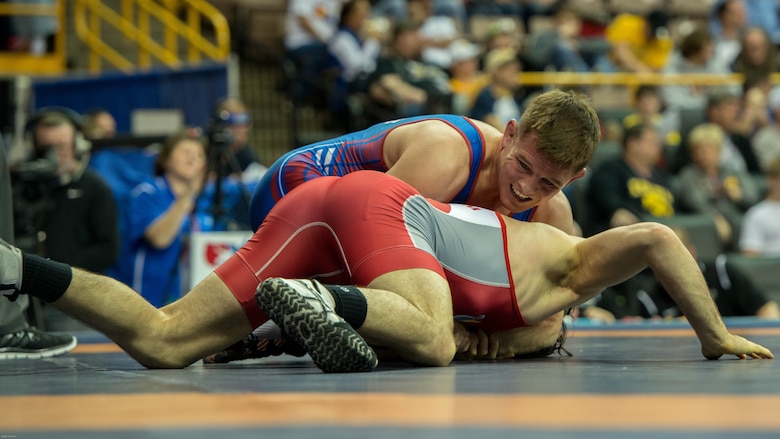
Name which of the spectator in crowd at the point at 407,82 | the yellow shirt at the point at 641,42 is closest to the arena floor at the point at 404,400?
the spectator in crowd at the point at 407,82

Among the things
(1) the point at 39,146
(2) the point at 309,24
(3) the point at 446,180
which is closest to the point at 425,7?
(2) the point at 309,24

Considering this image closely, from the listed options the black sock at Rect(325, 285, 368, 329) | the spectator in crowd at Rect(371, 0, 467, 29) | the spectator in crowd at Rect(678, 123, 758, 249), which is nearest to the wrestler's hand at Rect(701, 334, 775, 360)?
the black sock at Rect(325, 285, 368, 329)

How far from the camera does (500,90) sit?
8.20 metres

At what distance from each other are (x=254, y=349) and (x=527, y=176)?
90 centimetres

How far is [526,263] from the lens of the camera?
3.04m

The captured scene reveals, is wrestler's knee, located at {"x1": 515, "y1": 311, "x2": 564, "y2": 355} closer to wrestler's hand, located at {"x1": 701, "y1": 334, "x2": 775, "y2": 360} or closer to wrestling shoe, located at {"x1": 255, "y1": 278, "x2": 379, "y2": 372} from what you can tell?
wrestler's hand, located at {"x1": 701, "y1": 334, "x2": 775, "y2": 360}

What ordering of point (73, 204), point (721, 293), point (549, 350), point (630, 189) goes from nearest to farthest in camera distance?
point (549, 350)
point (73, 204)
point (721, 293)
point (630, 189)

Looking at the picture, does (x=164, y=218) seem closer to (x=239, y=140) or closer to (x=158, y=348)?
(x=239, y=140)

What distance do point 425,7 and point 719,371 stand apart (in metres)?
7.68

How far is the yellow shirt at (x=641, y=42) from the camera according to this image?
10.2 metres

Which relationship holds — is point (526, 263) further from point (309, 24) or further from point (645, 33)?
point (645, 33)

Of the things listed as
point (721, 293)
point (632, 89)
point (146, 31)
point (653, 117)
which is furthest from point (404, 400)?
point (146, 31)

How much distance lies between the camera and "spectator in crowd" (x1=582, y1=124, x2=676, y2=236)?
22.4ft

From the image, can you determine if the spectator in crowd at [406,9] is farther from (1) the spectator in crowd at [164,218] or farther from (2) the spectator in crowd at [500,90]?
(1) the spectator in crowd at [164,218]
